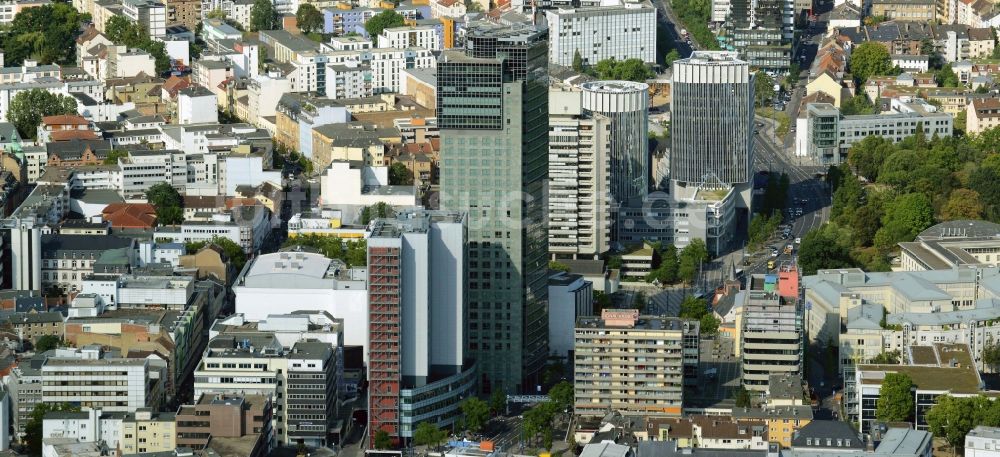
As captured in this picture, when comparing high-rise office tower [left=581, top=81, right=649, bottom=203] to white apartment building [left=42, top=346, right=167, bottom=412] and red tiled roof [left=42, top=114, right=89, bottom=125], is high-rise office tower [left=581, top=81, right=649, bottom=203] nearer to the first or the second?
red tiled roof [left=42, top=114, right=89, bottom=125]

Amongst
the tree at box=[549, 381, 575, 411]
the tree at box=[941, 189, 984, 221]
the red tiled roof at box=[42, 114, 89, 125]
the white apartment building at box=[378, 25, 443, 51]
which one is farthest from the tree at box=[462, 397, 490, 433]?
the white apartment building at box=[378, 25, 443, 51]

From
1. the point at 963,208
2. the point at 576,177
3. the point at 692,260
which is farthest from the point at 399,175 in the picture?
the point at 963,208

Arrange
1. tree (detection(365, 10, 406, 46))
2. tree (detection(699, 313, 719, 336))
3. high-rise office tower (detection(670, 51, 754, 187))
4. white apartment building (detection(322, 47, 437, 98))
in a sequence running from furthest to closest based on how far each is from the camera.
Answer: tree (detection(365, 10, 406, 46)) < white apartment building (detection(322, 47, 437, 98)) < high-rise office tower (detection(670, 51, 754, 187)) < tree (detection(699, 313, 719, 336))

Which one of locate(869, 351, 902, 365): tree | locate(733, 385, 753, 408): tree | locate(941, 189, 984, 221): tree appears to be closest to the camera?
locate(733, 385, 753, 408): tree

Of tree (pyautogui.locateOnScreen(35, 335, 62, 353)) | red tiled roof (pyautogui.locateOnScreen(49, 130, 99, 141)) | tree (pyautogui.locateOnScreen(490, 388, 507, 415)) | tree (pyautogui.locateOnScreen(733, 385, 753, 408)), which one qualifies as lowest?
tree (pyautogui.locateOnScreen(490, 388, 507, 415))

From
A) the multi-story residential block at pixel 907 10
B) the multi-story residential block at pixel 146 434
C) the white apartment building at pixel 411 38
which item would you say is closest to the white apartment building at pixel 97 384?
the multi-story residential block at pixel 146 434
